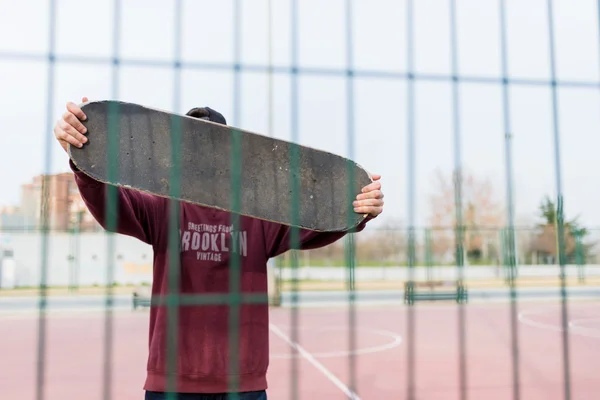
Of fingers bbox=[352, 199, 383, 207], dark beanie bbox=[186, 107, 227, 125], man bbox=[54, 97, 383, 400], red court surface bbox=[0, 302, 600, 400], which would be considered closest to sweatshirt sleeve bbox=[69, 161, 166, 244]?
man bbox=[54, 97, 383, 400]

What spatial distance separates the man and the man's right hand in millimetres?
275

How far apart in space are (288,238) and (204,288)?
0.28m

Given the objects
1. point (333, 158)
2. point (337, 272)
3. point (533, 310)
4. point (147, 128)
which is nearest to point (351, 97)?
point (333, 158)

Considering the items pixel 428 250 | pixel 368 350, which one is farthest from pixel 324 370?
pixel 428 250

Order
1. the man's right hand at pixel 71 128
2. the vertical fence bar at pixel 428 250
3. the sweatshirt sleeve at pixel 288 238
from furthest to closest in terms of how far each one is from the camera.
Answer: the vertical fence bar at pixel 428 250
the sweatshirt sleeve at pixel 288 238
the man's right hand at pixel 71 128

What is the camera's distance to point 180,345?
1.46 metres

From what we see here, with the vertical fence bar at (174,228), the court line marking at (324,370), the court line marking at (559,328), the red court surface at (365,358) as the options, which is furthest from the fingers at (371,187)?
the court line marking at (559,328)

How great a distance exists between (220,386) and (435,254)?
37.5 feet

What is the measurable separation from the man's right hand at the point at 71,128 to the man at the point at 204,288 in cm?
27

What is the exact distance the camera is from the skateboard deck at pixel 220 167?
112 cm

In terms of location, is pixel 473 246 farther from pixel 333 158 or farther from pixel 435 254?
pixel 333 158

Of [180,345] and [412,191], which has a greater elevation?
[412,191]

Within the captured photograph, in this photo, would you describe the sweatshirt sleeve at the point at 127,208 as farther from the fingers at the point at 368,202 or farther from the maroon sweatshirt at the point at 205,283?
the fingers at the point at 368,202

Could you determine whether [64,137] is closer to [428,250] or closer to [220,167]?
[220,167]
